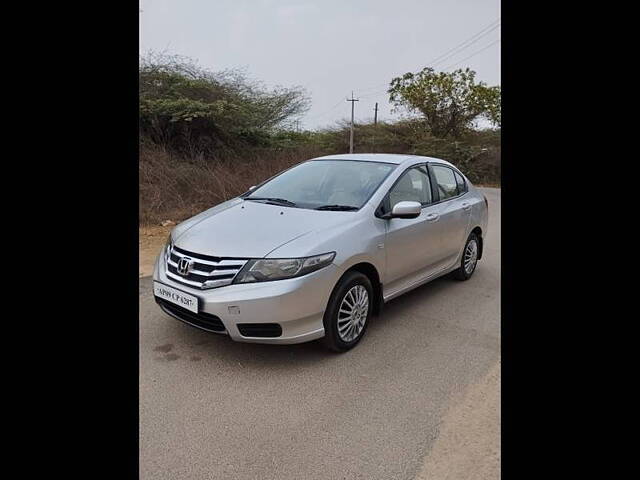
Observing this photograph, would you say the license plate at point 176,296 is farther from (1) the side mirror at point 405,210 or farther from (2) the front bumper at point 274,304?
(1) the side mirror at point 405,210

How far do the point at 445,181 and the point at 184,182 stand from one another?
21.5 feet

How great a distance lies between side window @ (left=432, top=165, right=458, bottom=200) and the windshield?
2.55 feet

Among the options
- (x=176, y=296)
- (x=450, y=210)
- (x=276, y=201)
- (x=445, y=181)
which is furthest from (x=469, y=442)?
(x=445, y=181)

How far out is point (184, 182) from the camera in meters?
9.95

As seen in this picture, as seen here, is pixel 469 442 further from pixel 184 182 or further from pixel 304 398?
pixel 184 182

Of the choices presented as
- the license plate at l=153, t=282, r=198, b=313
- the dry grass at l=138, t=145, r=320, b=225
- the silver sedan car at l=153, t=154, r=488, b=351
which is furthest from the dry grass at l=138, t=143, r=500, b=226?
the license plate at l=153, t=282, r=198, b=313

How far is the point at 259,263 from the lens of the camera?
307 centimetres

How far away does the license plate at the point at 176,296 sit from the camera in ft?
10.3

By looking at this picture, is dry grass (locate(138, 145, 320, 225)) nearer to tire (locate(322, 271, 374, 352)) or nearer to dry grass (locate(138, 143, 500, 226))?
dry grass (locate(138, 143, 500, 226))

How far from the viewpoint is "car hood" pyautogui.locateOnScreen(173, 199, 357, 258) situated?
3.19 meters
